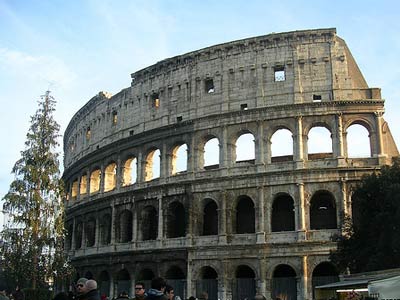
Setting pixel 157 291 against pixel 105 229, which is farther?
pixel 105 229

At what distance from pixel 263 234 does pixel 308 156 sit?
5001 millimetres

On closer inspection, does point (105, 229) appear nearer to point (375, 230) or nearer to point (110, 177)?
point (110, 177)

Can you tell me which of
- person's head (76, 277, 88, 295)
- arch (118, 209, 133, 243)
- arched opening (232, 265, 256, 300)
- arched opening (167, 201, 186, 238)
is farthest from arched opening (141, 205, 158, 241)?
person's head (76, 277, 88, 295)

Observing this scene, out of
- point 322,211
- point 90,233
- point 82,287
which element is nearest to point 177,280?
point 322,211

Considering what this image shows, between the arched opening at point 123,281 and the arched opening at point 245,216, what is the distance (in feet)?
24.9

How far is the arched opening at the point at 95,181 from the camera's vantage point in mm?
37750

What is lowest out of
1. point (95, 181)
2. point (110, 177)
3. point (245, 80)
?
point (110, 177)

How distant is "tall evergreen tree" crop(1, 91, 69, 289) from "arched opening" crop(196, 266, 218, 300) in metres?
7.04

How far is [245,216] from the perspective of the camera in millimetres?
29312

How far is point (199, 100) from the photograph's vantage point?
30953 millimetres

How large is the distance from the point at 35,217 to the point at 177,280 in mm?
8011

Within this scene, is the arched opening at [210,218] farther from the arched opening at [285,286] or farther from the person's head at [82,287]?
the person's head at [82,287]

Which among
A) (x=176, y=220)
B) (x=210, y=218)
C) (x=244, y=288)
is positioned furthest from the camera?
(x=176, y=220)

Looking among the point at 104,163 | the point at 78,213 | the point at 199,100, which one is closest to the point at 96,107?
the point at 104,163
